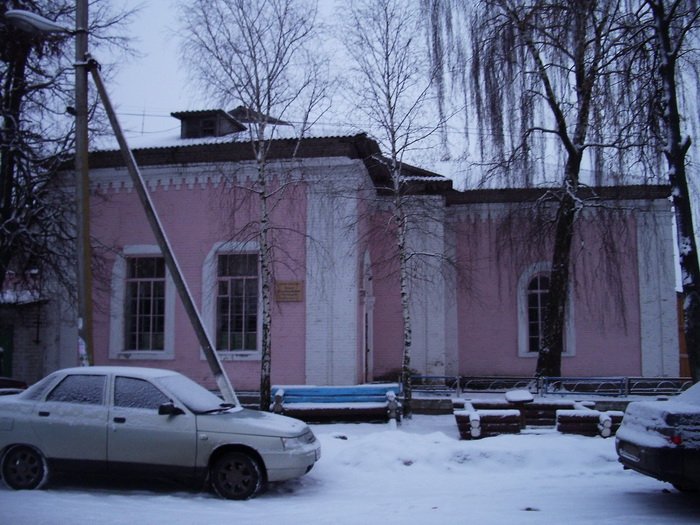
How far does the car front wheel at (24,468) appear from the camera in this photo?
8.08m

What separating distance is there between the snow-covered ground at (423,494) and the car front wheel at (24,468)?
15cm

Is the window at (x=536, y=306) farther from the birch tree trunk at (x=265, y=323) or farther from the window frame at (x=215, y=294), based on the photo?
the birch tree trunk at (x=265, y=323)

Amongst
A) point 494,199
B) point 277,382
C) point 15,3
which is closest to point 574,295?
point 494,199

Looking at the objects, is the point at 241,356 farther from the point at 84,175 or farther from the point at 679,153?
the point at 679,153

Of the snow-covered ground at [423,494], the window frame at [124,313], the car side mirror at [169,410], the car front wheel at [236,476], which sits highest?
the window frame at [124,313]

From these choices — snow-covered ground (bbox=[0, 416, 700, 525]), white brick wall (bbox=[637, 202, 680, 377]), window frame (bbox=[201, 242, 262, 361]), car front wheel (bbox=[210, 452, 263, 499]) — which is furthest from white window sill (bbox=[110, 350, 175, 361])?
white brick wall (bbox=[637, 202, 680, 377])

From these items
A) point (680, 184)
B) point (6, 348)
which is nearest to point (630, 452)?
point (680, 184)

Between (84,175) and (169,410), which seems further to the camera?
(84,175)

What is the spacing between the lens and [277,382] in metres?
16.7

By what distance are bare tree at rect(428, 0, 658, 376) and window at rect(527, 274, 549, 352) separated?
367cm

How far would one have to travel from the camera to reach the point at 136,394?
8.34m

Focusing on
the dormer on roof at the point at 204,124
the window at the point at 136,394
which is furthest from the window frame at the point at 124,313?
the window at the point at 136,394

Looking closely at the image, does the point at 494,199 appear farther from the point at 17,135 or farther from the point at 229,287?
the point at 17,135

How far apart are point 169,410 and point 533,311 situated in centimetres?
1506
